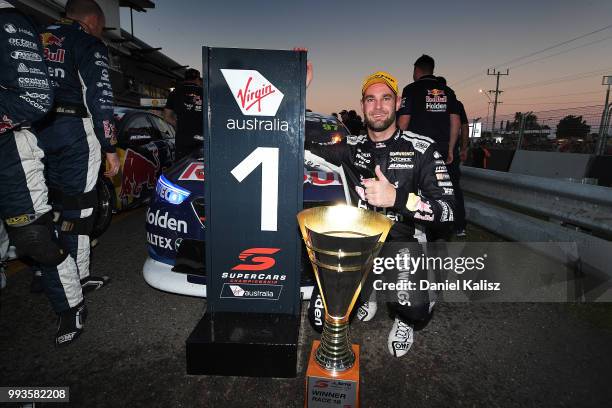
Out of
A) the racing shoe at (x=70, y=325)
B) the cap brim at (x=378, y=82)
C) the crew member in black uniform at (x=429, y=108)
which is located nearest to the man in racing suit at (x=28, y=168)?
the racing shoe at (x=70, y=325)

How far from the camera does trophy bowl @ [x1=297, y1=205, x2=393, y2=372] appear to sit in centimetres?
133

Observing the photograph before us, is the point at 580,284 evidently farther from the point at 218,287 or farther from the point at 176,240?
the point at 176,240

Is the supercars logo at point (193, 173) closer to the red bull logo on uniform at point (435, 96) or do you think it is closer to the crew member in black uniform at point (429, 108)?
the crew member in black uniform at point (429, 108)

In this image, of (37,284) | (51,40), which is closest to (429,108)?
(51,40)

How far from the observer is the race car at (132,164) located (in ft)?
13.2

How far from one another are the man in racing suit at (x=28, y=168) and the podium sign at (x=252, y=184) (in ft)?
3.22

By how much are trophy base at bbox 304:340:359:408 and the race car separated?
10.3ft

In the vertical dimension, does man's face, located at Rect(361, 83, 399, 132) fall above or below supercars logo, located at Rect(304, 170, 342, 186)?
above

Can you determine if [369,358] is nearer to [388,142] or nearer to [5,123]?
[388,142]

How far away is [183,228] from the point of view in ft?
7.92

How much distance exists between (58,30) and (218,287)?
2.15 metres

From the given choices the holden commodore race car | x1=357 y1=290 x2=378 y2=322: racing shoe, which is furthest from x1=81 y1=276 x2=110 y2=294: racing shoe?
x1=357 y1=290 x2=378 y2=322: racing shoe

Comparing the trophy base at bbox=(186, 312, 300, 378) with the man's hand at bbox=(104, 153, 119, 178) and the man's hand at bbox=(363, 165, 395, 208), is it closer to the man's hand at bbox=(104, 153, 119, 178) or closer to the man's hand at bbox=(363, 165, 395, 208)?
the man's hand at bbox=(363, 165, 395, 208)

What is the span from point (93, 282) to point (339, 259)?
8.40ft
